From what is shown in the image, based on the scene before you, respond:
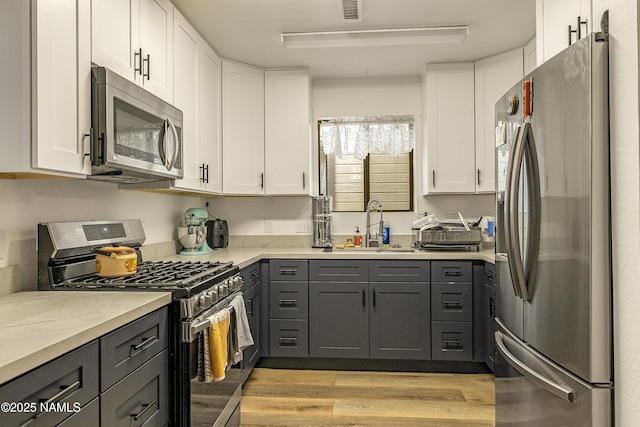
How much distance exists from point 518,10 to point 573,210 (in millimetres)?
1794

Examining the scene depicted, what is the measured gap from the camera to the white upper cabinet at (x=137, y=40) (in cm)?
181

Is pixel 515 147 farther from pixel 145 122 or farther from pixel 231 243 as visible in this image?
pixel 231 243

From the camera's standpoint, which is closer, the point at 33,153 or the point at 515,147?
the point at 33,153

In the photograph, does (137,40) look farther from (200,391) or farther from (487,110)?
(487,110)

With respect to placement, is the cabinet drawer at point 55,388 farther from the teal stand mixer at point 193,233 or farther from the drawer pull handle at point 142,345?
the teal stand mixer at point 193,233

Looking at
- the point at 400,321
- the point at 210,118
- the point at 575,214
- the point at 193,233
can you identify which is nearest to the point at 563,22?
the point at 575,214

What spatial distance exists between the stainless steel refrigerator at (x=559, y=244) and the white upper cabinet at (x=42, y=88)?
1656 millimetres

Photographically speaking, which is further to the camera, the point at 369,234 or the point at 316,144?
the point at 316,144

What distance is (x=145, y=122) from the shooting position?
2.07m

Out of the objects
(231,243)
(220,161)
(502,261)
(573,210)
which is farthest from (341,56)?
(573,210)

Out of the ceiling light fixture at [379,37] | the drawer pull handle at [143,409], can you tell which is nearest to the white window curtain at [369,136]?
Answer: the ceiling light fixture at [379,37]

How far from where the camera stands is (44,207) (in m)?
1.94

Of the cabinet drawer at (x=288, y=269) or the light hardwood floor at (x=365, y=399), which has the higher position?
the cabinet drawer at (x=288, y=269)

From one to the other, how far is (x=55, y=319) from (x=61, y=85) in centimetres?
80
